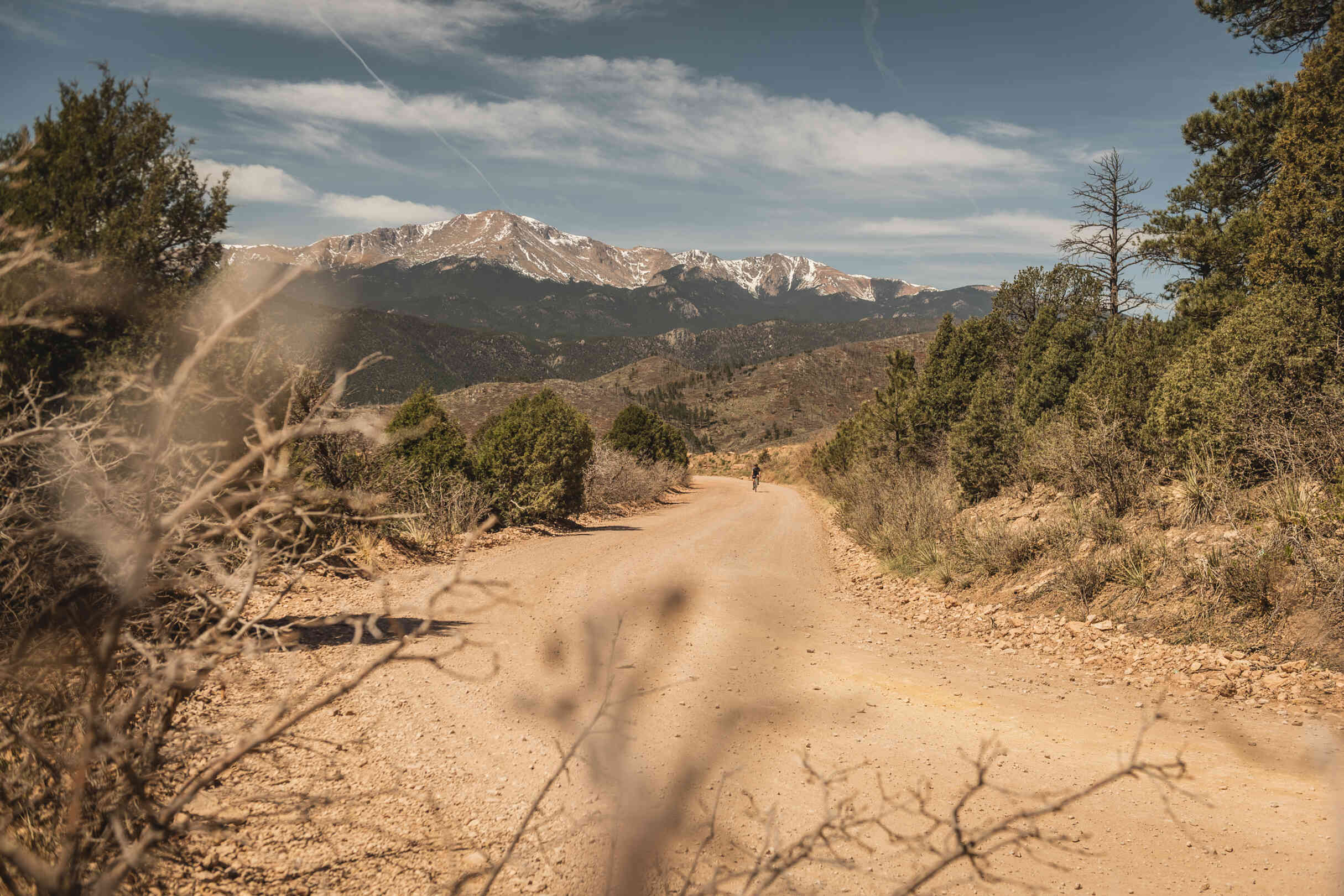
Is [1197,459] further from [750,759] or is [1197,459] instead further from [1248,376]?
[750,759]

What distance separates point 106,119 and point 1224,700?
372 inches

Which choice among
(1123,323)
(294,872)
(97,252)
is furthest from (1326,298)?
(97,252)

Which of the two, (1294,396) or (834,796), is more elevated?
(1294,396)

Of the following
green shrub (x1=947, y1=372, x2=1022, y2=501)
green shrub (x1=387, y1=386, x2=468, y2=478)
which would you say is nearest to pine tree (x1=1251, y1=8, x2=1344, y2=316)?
green shrub (x1=947, y1=372, x2=1022, y2=501)

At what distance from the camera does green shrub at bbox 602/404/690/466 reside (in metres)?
30.2

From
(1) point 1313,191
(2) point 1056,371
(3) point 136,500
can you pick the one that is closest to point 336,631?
(3) point 136,500

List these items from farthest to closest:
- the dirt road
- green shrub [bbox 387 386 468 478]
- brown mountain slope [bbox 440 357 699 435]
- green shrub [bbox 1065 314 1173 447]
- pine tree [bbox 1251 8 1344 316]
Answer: brown mountain slope [bbox 440 357 699 435], green shrub [bbox 387 386 468 478], green shrub [bbox 1065 314 1173 447], pine tree [bbox 1251 8 1344 316], the dirt road

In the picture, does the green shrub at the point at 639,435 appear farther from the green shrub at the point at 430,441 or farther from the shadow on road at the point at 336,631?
the shadow on road at the point at 336,631

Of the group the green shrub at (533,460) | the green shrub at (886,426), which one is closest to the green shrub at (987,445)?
the green shrub at (886,426)

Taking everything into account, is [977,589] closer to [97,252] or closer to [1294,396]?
[1294,396]

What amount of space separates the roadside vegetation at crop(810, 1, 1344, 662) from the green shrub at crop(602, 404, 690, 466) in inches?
649

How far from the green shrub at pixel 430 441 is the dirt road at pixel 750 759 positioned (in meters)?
5.51

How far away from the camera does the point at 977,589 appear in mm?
8438

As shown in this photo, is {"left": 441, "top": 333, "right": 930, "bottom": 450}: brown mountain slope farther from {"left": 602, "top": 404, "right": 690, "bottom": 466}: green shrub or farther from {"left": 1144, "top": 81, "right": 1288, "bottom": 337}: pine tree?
{"left": 1144, "top": 81, "right": 1288, "bottom": 337}: pine tree
